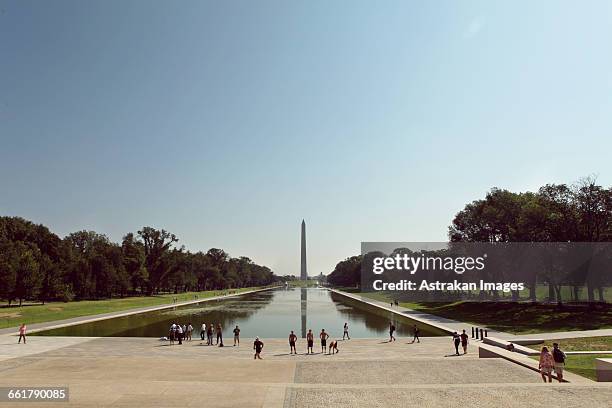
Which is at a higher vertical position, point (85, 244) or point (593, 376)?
point (85, 244)

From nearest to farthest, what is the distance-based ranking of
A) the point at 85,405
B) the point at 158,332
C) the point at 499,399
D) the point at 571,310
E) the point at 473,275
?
the point at 85,405 → the point at 499,399 → the point at 158,332 → the point at 571,310 → the point at 473,275

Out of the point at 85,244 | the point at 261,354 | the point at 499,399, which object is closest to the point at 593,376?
the point at 499,399

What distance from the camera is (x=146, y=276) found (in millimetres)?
104562

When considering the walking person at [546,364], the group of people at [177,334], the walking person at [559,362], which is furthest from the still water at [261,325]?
the walking person at [559,362]

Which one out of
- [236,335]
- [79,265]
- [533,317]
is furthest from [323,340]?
[79,265]

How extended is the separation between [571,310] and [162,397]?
172 ft

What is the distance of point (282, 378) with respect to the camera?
19.6m

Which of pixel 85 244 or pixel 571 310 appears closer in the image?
pixel 571 310

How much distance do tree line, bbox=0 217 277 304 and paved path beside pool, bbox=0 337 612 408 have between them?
46372mm

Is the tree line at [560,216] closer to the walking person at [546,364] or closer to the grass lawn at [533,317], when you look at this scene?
the grass lawn at [533,317]

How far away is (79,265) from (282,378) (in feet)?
267

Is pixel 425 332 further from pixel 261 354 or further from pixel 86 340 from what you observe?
pixel 86 340

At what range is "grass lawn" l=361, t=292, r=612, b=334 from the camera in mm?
40844

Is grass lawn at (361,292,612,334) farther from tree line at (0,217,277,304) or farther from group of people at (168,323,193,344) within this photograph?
tree line at (0,217,277,304)
